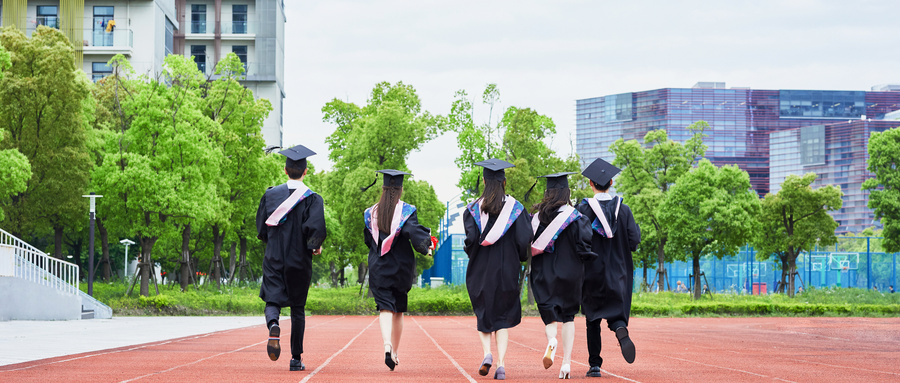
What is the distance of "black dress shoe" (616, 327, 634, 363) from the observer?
796 centimetres

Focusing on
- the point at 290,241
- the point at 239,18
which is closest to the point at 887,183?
the point at 290,241

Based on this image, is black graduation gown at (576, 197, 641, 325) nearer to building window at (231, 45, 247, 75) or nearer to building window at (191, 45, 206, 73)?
building window at (191, 45, 206, 73)

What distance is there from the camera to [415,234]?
8.81 metres

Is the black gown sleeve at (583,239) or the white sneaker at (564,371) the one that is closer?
the white sneaker at (564,371)

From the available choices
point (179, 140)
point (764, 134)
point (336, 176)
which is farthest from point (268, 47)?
point (764, 134)

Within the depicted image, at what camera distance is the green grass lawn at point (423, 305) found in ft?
94.3

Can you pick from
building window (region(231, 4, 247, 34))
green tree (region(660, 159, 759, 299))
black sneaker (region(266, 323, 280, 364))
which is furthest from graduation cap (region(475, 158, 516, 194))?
building window (region(231, 4, 247, 34))

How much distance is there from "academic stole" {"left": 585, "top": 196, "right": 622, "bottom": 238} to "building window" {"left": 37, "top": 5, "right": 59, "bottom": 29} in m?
46.2

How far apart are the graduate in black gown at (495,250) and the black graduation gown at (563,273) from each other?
0.64ft

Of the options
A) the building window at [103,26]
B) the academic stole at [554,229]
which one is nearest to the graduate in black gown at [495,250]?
the academic stole at [554,229]

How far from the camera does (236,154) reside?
1324 inches

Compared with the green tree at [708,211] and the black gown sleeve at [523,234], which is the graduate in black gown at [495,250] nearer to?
the black gown sleeve at [523,234]

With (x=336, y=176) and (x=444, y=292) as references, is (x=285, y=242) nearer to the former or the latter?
(x=444, y=292)

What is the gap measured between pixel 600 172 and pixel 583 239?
82cm
